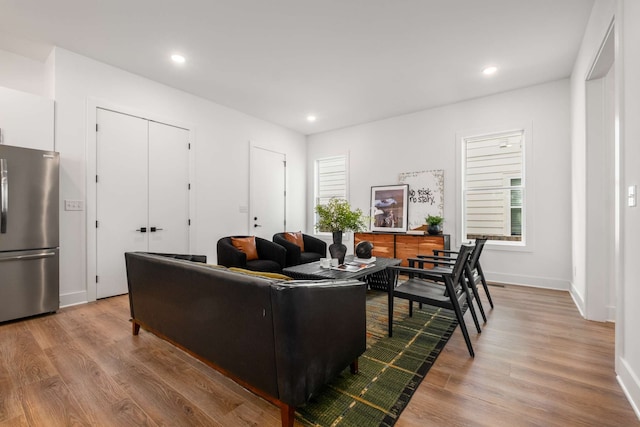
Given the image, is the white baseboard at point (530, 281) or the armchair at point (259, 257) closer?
the armchair at point (259, 257)

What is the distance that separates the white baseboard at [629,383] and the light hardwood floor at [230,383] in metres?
0.04

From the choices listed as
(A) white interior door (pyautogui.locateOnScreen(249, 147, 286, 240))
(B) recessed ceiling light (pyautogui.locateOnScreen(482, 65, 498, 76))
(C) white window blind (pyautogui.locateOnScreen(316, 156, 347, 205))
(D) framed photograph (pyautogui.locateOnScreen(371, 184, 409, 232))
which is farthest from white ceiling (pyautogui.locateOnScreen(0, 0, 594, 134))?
A: (C) white window blind (pyautogui.locateOnScreen(316, 156, 347, 205))

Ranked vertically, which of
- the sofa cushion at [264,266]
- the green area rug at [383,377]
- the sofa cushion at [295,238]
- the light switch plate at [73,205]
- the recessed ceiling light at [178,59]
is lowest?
the green area rug at [383,377]

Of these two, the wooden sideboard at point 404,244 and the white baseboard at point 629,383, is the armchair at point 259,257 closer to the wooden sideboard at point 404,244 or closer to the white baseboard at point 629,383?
the wooden sideboard at point 404,244

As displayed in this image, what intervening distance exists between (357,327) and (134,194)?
11.7ft

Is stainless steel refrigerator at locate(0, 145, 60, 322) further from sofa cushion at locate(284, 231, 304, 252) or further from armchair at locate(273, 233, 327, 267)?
sofa cushion at locate(284, 231, 304, 252)

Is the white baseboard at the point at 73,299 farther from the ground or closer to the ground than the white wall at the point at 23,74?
closer to the ground

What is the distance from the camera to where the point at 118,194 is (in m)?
3.74

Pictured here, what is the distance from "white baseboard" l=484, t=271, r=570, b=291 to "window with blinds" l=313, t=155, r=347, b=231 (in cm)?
310

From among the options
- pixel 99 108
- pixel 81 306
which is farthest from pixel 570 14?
pixel 81 306

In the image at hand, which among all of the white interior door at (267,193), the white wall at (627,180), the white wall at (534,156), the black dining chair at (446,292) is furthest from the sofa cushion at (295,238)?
the white wall at (627,180)

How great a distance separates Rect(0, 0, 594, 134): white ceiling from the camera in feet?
8.75

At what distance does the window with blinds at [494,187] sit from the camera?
4461 mm

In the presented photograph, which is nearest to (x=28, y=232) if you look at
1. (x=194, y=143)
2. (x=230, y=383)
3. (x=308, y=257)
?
(x=194, y=143)
